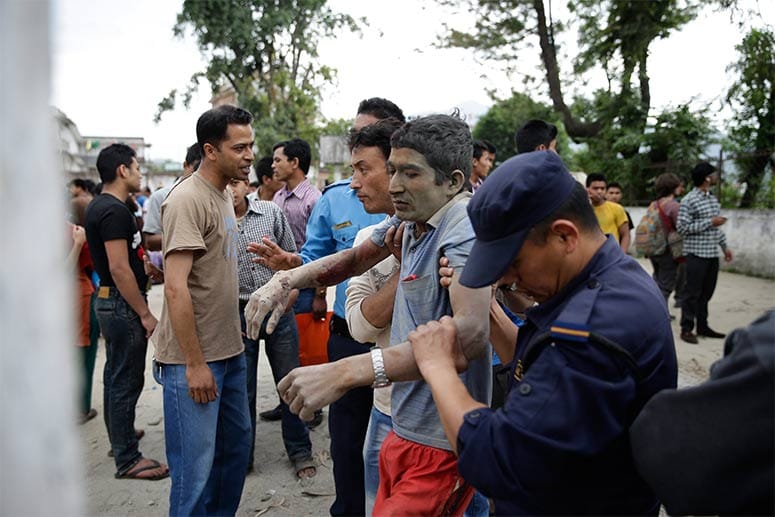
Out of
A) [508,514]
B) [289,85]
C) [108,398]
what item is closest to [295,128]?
[289,85]

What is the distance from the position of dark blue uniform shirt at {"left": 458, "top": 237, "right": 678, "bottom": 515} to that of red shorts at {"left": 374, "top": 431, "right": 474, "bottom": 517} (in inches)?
21.9

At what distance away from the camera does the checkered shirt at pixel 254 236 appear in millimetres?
3797

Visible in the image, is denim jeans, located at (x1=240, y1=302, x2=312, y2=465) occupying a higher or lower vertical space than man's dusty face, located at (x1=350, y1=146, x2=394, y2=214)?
lower

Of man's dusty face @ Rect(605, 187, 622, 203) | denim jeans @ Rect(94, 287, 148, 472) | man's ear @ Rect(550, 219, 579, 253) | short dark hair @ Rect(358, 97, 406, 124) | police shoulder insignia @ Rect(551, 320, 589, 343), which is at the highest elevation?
short dark hair @ Rect(358, 97, 406, 124)

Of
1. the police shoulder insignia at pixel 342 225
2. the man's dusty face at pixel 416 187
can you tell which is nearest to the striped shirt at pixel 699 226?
the police shoulder insignia at pixel 342 225

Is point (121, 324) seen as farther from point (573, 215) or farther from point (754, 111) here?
point (754, 111)

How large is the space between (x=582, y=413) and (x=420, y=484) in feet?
2.85

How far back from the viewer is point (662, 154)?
13.5 m

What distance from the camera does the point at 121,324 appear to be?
3643mm

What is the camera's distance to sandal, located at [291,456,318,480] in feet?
12.0

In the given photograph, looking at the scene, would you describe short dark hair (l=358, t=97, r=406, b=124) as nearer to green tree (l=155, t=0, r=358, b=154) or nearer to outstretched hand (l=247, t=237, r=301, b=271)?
outstretched hand (l=247, t=237, r=301, b=271)

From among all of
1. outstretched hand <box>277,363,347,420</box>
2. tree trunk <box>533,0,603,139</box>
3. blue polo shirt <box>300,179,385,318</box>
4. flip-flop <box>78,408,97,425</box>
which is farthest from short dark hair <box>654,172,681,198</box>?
tree trunk <box>533,0,603,139</box>

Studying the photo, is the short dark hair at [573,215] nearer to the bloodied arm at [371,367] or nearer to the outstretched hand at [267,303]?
the bloodied arm at [371,367]

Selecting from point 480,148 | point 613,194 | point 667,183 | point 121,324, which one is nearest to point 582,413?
point 121,324
